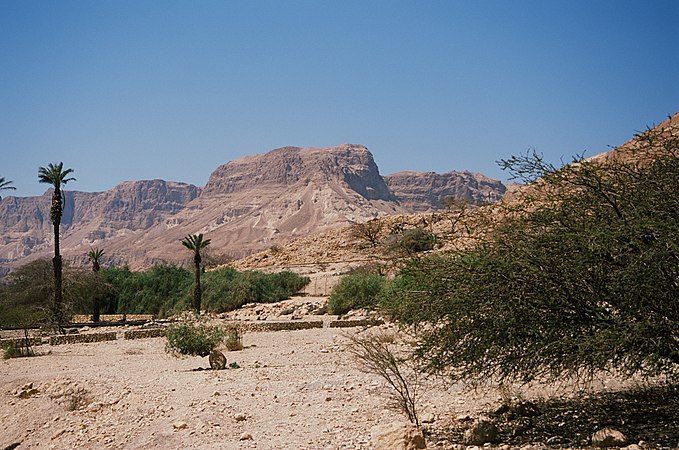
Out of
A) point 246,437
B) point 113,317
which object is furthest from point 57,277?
point 246,437

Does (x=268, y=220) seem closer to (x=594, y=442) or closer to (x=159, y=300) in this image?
(x=159, y=300)

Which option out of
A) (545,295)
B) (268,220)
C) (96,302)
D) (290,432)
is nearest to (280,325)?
(96,302)

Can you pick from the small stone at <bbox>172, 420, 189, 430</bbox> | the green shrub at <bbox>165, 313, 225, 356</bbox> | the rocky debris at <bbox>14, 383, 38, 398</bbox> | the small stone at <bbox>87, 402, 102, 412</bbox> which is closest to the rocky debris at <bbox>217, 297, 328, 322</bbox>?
the green shrub at <bbox>165, 313, 225, 356</bbox>

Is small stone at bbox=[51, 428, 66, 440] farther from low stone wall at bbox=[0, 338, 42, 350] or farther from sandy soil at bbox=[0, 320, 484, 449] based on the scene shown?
low stone wall at bbox=[0, 338, 42, 350]

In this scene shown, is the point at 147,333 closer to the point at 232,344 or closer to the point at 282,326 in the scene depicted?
the point at 282,326

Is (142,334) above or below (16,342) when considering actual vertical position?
below

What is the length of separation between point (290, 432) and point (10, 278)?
36.7 metres

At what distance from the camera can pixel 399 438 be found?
356 inches

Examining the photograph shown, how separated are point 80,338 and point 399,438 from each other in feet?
74.3

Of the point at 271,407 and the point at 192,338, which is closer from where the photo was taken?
the point at 271,407

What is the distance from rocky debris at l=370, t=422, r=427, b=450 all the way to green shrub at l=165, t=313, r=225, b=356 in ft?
40.7

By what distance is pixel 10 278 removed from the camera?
42625mm

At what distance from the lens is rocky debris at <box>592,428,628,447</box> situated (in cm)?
799

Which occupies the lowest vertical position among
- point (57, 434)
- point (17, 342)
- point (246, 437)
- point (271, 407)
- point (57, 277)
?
point (57, 434)
